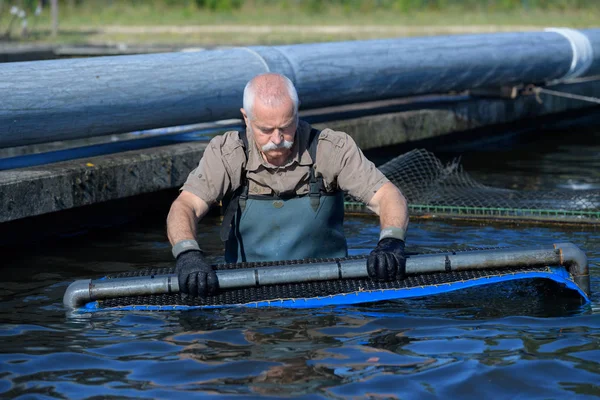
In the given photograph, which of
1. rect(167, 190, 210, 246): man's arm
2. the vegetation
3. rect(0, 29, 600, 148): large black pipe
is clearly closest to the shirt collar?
rect(167, 190, 210, 246): man's arm

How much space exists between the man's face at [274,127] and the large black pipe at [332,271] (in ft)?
2.10

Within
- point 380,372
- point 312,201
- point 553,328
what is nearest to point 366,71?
point 312,201

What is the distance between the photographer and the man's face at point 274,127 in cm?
535

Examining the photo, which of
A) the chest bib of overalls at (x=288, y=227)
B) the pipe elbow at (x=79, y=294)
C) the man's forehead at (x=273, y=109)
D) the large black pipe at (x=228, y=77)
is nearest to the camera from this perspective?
the man's forehead at (x=273, y=109)

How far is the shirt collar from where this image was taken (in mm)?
5707

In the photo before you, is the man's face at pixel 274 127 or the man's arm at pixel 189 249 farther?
the man's face at pixel 274 127

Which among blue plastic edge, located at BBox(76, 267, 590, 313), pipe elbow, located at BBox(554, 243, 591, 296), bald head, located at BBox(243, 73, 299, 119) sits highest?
bald head, located at BBox(243, 73, 299, 119)

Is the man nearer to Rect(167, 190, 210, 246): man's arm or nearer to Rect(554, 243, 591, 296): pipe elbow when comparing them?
Rect(167, 190, 210, 246): man's arm

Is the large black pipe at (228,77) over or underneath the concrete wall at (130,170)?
over

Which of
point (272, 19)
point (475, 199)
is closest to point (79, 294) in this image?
point (475, 199)

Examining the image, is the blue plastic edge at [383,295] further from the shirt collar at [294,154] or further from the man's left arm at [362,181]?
the shirt collar at [294,154]

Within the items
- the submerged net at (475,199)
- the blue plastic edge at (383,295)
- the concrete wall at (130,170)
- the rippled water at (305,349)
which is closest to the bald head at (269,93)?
the blue plastic edge at (383,295)

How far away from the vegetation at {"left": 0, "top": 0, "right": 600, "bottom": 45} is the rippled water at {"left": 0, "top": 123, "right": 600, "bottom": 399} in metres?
16.8

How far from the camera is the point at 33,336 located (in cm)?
534
